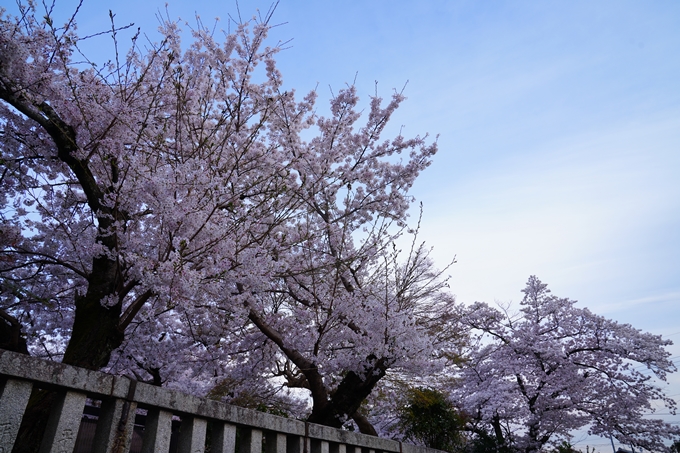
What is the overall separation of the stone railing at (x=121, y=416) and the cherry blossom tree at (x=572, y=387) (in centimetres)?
1175

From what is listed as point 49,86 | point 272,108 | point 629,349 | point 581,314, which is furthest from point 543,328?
point 49,86

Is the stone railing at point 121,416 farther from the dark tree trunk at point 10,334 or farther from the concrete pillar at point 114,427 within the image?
the dark tree trunk at point 10,334

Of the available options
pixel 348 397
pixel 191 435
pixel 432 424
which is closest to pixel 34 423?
pixel 191 435

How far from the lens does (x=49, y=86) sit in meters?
5.54

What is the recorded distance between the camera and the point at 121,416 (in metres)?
2.48

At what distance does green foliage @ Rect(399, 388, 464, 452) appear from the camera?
33.6ft

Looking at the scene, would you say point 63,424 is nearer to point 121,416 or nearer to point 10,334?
point 121,416

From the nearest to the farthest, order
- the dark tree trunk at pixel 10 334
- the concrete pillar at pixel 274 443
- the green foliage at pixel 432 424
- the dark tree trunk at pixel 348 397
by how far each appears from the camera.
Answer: the concrete pillar at pixel 274 443
the dark tree trunk at pixel 10 334
the dark tree trunk at pixel 348 397
the green foliage at pixel 432 424

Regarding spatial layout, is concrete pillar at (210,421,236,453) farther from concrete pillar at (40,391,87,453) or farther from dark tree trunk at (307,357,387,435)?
dark tree trunk at (307,357,387,435)

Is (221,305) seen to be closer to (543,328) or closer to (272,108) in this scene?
(272,108)

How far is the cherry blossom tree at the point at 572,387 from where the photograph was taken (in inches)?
528

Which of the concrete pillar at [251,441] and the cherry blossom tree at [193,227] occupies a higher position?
the cherry blossom tree at [193,227]

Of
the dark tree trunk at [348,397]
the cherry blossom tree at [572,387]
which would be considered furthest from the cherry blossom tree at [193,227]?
the cherry blossom tree at [572,387]

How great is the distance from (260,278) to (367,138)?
18.3 ft
